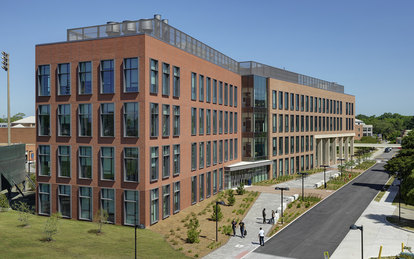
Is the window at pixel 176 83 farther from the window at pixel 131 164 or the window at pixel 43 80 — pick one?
the window at pixel 43 80

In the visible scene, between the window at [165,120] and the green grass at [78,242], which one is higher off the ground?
the window at [165,120]

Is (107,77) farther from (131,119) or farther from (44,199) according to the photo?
(44,199)

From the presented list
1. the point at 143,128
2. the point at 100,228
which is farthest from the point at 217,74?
the point at 100,228

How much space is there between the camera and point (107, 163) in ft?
122

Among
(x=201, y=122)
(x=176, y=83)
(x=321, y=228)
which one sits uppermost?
(x=176, y=83)

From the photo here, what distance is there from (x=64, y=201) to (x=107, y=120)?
1050 centimetres

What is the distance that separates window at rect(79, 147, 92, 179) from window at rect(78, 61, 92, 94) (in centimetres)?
618

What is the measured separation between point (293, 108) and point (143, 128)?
46.3 m

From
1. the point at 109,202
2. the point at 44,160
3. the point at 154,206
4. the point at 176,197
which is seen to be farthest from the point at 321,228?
the point at 44,160

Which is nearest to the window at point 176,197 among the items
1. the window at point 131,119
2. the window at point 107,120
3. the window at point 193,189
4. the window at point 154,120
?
the window at point 193,189

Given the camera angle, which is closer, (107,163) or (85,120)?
(107,163)

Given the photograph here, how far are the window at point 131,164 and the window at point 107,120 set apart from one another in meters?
2.57

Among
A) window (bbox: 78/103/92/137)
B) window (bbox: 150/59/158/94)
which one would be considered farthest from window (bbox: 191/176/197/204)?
window (bbox: 78/103/92/137)

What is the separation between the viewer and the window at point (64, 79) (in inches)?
1532
